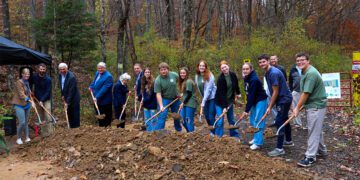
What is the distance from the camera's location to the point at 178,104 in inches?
254

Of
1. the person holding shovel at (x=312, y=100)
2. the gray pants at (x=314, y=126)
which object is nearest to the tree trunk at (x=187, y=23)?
the person holding shovel at (x=312, y=100)

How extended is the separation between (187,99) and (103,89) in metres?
1.97

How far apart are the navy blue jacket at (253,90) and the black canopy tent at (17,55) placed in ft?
16.6

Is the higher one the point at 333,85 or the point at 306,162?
the point at 333,85

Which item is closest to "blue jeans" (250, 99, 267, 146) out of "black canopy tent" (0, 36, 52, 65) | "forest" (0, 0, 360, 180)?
"forest" (0, 0, 360, 180)

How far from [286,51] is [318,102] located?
13.5 metres

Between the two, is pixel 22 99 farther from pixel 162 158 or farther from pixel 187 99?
pixel 162 158

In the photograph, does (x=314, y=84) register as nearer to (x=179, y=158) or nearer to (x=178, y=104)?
(x=179, y=158)

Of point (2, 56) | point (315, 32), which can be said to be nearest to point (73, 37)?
point (2, 56)

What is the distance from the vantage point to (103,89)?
6.99 metres

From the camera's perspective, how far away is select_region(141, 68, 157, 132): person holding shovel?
21.9ft

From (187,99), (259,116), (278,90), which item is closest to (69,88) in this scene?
(187,99)

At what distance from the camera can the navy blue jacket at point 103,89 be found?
7.00 metres

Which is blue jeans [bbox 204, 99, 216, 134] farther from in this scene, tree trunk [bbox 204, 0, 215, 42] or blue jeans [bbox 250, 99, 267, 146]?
tree trunk [bbox 204, 0, 215, 42]
